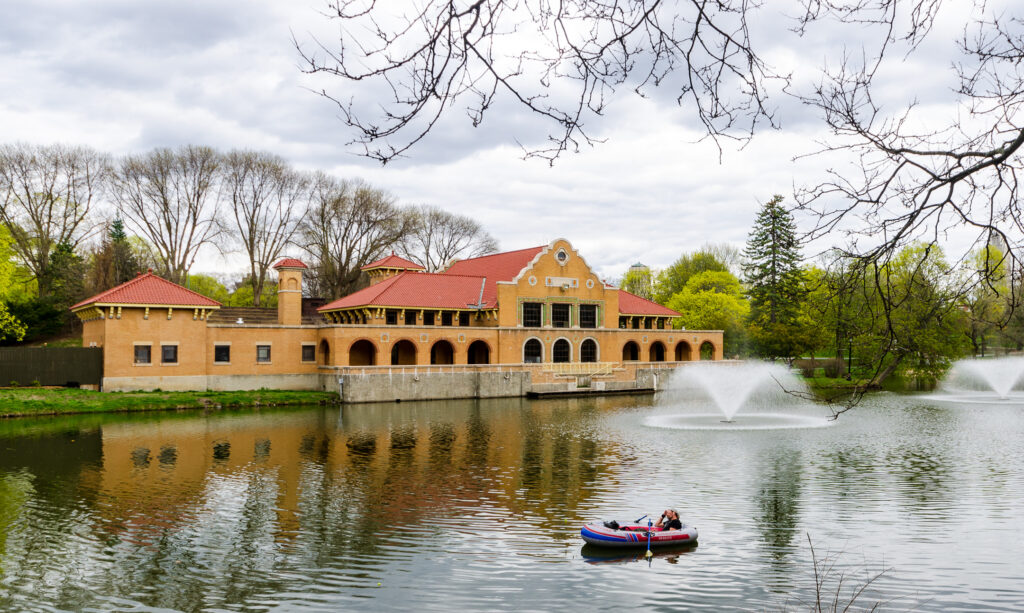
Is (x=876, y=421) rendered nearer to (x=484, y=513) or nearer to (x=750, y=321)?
(x=484, y=513)

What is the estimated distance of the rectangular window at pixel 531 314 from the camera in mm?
56750

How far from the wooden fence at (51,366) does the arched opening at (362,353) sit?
16.8 metres

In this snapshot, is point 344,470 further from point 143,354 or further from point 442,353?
point 442,353

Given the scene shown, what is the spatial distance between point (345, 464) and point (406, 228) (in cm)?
5472

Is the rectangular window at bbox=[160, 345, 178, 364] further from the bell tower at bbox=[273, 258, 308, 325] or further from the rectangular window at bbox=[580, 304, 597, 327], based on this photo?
the rectangular window at bbox=[580, 304, 597, 327]

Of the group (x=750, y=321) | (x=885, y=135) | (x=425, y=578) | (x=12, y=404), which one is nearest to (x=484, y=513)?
(x=425, y=578)

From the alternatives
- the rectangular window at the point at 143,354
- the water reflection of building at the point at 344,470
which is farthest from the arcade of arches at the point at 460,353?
the water reflection of building at the point at 344,470

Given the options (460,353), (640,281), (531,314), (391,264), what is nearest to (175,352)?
(460,353)

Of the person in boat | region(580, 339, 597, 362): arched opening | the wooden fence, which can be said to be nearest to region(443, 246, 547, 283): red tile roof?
region(580, 339, 597, 362): arched opening

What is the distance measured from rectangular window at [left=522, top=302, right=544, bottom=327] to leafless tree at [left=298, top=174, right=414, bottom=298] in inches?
901

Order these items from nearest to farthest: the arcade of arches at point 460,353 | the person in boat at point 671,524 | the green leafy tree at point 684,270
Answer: the person in boat at point 671,524 → the arcade of arches at point 460,353 → the green leafy tree at point 684,270

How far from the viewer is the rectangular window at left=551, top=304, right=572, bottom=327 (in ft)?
190

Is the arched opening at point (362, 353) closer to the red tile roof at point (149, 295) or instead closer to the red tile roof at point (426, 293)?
the red tile roof at point (426, 293)

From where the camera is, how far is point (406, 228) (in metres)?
76.6
